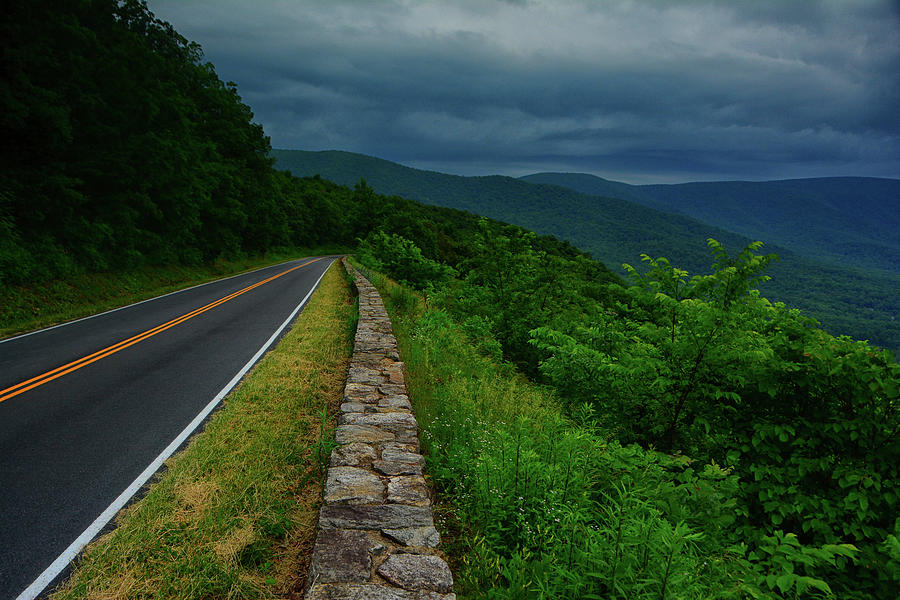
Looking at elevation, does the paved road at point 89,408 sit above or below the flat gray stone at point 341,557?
below

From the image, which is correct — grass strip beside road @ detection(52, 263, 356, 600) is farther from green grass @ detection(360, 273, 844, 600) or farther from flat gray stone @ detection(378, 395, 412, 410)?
green grass @ detection(360, 273, 844, 600)

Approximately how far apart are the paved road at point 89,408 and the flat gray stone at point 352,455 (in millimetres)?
2004

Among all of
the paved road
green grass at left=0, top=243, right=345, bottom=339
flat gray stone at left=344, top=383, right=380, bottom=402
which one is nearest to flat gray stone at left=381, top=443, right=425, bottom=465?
flat gray stone at left=344, top=383, right=380, bottom=402

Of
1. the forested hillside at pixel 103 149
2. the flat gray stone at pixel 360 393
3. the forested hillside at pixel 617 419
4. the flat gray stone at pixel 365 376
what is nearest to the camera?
the forested hillside at pixel 617 419

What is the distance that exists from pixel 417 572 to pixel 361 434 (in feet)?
6.80

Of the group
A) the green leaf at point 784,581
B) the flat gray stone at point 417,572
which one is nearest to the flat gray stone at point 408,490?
the flat gray stone at point 417,572

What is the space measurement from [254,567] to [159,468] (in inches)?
82.3

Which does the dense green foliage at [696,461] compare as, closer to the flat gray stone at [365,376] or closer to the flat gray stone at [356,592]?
the flat gray stone at [356,592]

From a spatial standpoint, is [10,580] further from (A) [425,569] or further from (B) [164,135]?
(B) [164,135]

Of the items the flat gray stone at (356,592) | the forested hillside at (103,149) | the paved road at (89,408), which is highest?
the forested hillside at (103,149)

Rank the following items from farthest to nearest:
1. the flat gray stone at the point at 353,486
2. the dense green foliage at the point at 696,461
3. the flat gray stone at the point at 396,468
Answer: the flat gray stone at the point at 396,468 → the flat gray stone at the point at 353,486 → the dense green foliage at the point at 696,461

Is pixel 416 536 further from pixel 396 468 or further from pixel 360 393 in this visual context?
pixel 360 393

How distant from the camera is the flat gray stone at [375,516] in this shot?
10.5ft

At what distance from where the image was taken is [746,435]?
17.1 feet
